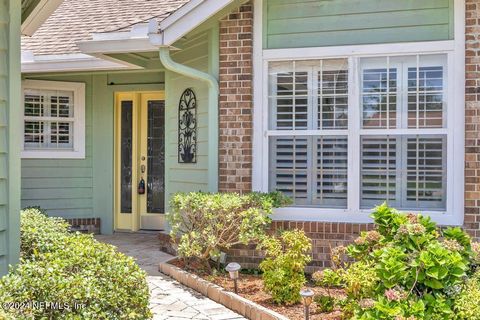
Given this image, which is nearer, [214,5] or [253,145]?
[214,5]

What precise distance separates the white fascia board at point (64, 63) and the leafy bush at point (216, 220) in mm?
3352

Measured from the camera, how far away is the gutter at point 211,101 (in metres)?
6.31

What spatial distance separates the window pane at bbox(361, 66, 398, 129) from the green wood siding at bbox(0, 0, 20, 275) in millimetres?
3650

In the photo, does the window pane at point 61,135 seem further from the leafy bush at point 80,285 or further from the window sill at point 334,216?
the leafy bush at point 80,285

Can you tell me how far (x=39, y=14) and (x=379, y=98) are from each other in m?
3.76

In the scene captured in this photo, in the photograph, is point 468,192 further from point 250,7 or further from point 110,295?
point 110,295

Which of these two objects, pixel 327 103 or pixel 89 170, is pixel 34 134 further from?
pixel 327 103

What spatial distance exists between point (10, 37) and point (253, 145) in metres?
3.09

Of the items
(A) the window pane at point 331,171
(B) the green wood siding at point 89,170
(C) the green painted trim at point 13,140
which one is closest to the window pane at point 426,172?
(A) the window pane at point 331,171

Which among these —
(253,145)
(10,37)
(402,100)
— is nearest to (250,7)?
(253,145)

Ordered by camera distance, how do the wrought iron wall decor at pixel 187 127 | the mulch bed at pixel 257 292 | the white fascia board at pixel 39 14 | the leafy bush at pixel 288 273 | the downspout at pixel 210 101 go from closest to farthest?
1. the mulch bed at pixel 257 292
2. the leafy bush at pixel 288 273
3. the white fascia board at pixel 39 14
4. the downspout at pixel 210 101
5. the wrought iron wall decor at pixel 187 127

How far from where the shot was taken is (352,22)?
19.7 feet

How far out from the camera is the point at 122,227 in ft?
29.8

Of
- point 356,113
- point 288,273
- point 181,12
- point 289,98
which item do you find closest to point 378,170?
point 356,113
